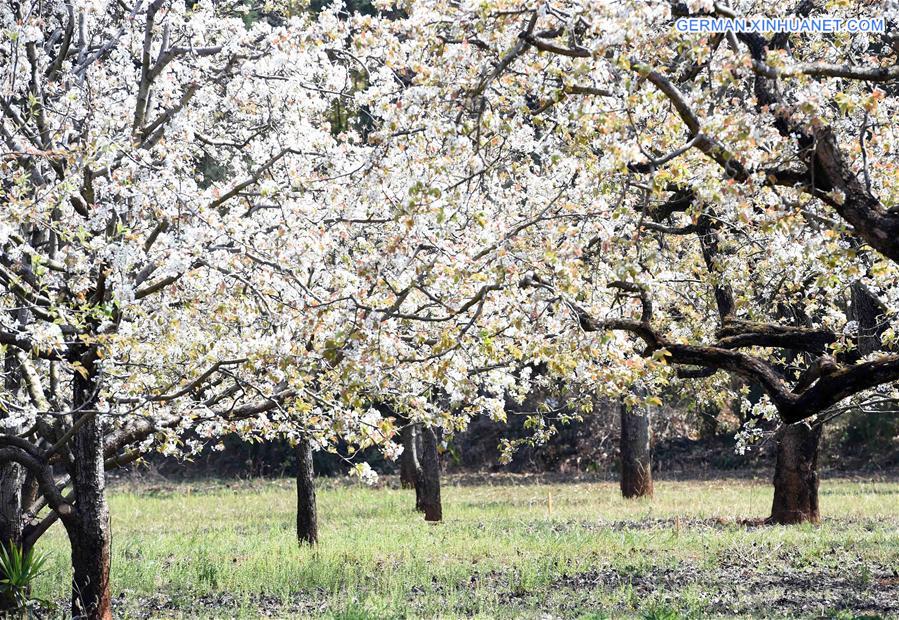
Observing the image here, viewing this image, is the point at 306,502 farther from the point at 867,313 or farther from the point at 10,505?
the point at 867,313

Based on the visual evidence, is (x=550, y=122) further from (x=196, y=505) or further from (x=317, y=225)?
(x=196, y=505)

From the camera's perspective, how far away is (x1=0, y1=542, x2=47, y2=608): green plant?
8.98 metres

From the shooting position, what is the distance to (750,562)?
12.0 metres

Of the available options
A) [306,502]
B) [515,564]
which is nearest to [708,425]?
[306,502]

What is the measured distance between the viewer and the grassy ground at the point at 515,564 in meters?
9.61

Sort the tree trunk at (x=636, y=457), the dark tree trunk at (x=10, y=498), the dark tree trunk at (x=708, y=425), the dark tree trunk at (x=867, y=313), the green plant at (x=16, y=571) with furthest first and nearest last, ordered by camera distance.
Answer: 1. the dark tree trunk at (x=708, y=425)
2. the tree trunk at (x=636, y=457)
3. the dark tree trunk at (x=867, y=313)
4. the dark tree trunk at (x=10, y=498)
5. the green plant at (x=16, y=571)

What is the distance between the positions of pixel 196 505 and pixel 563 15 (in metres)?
19.0

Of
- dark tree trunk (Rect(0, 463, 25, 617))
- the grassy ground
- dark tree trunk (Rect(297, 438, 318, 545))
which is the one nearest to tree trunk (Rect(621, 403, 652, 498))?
the grassy ground

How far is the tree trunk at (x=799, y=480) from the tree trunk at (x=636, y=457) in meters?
6.55

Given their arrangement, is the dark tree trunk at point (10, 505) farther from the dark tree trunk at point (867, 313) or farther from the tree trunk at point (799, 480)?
the tree trunk at point (799, 480)

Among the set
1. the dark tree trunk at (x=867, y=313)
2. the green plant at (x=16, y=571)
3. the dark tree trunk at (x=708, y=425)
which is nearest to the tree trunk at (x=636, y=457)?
the dark tree trunk at (x=708, y=425)

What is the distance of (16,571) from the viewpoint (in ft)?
29.5

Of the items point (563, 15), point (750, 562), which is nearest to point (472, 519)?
point (750, 562)

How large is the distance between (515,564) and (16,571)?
5.69 meters
